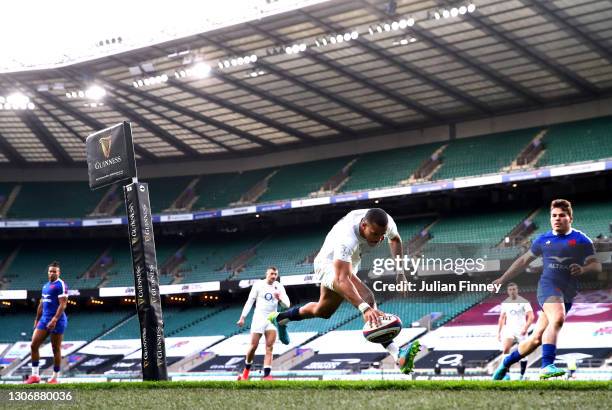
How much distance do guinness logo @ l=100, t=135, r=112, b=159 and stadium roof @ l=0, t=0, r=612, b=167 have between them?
19.1 metres

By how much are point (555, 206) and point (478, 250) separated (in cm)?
2207

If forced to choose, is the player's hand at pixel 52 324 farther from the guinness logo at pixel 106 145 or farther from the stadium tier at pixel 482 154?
the stadium tier at pixel 482 154

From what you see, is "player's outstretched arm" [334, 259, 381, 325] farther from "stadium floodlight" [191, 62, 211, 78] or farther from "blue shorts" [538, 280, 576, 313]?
"stadium floodlight" [191, 62, 211, 78]

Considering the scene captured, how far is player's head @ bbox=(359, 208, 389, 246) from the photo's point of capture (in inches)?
344

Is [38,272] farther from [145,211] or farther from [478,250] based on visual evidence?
[145,211]

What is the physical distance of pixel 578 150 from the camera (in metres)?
38.2

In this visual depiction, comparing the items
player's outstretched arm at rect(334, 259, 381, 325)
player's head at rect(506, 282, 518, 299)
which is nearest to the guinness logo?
player's outstretched arm at rect(334, 259, 381, 325)

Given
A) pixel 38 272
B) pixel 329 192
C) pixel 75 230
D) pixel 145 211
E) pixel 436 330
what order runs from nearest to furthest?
pixel 145 211
pixel 436 330
pixel 329 192
pixel 38 272
pixel 75 230

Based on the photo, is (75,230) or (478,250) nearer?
(478,250)

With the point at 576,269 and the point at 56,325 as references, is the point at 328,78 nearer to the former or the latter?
the point at 56,325

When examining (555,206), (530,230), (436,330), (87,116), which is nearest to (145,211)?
(555,206)

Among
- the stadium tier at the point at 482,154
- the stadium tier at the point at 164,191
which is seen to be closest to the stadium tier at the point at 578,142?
the stadium tier at the point at 482,154

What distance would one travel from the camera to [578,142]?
1533 inches

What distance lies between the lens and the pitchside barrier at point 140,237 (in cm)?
Result: 1327
